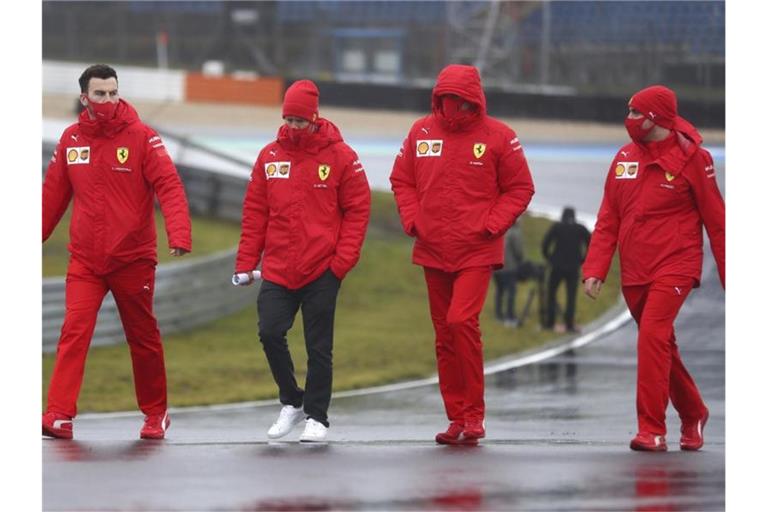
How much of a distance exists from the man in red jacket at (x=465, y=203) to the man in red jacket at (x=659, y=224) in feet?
1.84

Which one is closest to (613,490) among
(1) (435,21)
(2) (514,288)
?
(2) (514,288)

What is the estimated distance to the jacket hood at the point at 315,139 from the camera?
9203 mm

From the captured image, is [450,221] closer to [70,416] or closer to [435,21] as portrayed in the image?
[70,416]

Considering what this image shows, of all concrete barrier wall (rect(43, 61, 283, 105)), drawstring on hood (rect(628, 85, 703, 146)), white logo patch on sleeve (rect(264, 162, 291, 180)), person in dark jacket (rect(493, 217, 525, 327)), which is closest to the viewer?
drawstring on hood (rect(628, 85, 703, 146))

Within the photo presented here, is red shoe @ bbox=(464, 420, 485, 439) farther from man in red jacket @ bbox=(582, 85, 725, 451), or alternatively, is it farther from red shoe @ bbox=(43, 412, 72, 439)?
red shoe @ bbox=(43, 412, 72, 439)

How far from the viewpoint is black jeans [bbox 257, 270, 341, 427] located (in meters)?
9.20

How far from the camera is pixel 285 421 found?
9.45 m

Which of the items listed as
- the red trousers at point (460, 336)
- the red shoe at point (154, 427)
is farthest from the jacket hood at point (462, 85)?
the red shoe at point (154, 427)

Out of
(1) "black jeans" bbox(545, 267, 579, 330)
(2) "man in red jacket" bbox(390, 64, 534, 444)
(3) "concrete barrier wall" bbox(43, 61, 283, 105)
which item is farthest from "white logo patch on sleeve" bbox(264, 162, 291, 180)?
(3) "concrete barrier wall" bbox(43, 61, 283, 105)

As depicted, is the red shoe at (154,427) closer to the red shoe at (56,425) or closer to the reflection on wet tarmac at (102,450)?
the reflection on wet tarmac at (102,450)

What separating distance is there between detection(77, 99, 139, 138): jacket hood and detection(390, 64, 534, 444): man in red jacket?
1.52 meters

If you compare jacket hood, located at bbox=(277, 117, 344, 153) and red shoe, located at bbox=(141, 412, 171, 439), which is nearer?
jacket hood, located at bbox=(277, 117, 344, 153)

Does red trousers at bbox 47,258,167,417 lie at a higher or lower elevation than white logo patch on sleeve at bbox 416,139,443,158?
lower
